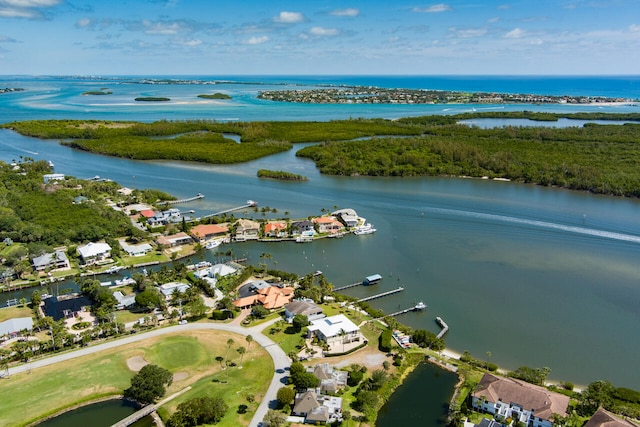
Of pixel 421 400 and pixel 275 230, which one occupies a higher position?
pixel 275 230

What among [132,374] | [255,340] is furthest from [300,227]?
[132,374]

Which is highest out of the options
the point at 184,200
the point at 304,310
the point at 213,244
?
the point at 184,200

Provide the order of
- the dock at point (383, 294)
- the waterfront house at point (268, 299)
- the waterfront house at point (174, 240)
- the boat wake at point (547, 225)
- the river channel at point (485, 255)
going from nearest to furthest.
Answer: the river channel at point (485, 255) → the waterfront house at point (268, 299) → the dock at point (383, 294) → the waterfront house at point (174, 240) → the boat wake at point (547, 225)

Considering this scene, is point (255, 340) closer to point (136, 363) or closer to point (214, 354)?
point (214, 354)

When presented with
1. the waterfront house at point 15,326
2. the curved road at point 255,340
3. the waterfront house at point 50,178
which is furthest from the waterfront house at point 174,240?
the waterfront house at point 50,178

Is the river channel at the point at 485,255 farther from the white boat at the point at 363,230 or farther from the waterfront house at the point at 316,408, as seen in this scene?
the waterfront house at the point at 316,408

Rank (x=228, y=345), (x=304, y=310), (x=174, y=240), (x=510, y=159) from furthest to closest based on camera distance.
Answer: (x=510, y=159) < (x=174, y=240) < (x=304, y=310) < (x=228, y=345)

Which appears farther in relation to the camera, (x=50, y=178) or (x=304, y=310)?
(x=50, y=178)
